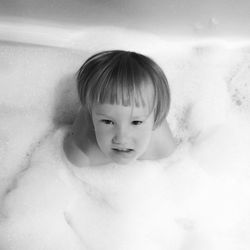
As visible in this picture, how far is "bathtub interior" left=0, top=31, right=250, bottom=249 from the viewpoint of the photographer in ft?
4.23

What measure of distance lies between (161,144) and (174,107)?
174 millimetres

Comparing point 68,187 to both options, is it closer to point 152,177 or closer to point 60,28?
point 152,177

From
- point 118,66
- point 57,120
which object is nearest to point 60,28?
point 57,120

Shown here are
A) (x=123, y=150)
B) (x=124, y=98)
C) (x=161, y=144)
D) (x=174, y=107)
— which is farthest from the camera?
(x=174, y=107)

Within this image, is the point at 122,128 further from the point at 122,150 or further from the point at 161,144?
the point at 161,144

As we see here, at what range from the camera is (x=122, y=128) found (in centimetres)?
102

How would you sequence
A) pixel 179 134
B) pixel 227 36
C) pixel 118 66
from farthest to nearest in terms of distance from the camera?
pixel 227 36 < pixel 179 134 < pixel 118 66

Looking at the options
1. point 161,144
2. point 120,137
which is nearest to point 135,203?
point 161,144

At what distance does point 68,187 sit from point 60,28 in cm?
53

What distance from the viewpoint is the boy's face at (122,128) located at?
3.30 ft

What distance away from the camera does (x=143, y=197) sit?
1.27 metres

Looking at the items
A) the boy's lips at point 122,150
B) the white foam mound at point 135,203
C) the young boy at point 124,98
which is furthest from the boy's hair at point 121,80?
the white foam mound at point 135,203

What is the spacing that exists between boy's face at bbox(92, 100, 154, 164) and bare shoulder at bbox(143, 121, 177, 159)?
0.42 ft

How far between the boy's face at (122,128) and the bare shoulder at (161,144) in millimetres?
127
